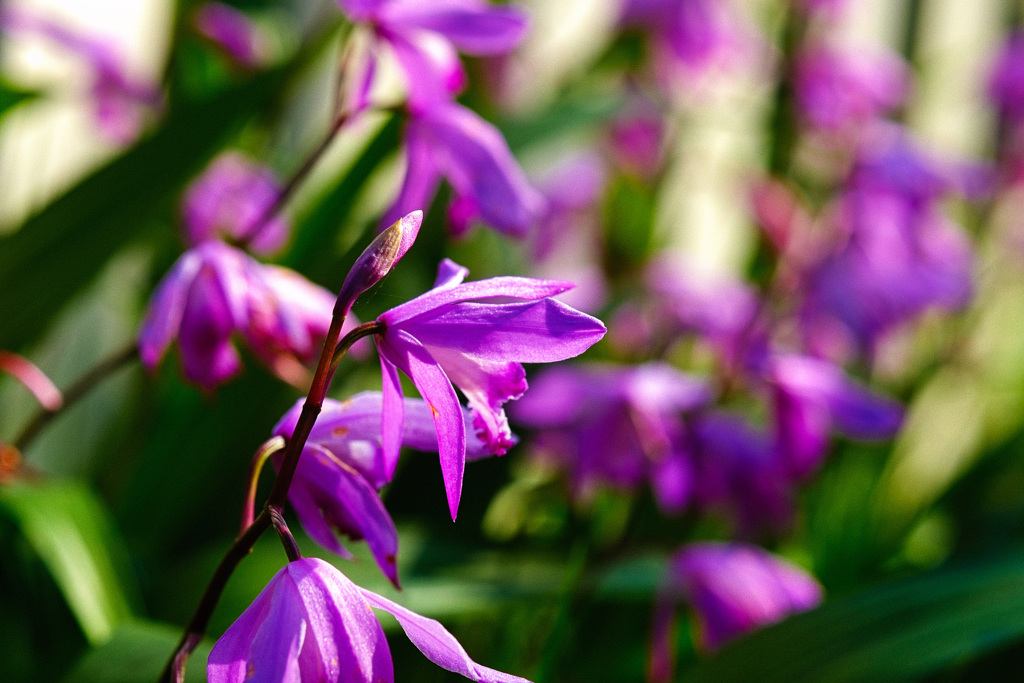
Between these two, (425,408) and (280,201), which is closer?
(425,408)

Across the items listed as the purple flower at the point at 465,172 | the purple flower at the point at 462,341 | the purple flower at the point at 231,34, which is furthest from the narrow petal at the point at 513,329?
the purple flower at the point at 231,34

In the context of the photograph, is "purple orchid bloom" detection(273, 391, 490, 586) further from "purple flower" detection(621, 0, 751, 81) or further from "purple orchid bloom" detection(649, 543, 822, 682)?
"purple flower" detection(621, 0, 751, 81)

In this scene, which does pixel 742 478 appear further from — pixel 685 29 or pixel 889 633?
pixel 685 29

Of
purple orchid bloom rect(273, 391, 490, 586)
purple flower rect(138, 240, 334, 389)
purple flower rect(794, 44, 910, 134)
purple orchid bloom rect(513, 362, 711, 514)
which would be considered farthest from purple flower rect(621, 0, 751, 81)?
purple orchid bloom rect(273, 391, 490, 586)

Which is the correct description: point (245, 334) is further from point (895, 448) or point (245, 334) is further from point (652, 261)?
point (895, 448)

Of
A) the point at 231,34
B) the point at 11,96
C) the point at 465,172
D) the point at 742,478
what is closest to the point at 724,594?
the point at 742,478

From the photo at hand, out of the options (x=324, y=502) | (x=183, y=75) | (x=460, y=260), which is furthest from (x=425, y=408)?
(x=183, y=75)

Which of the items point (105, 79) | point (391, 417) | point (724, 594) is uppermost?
point (391, 417)
